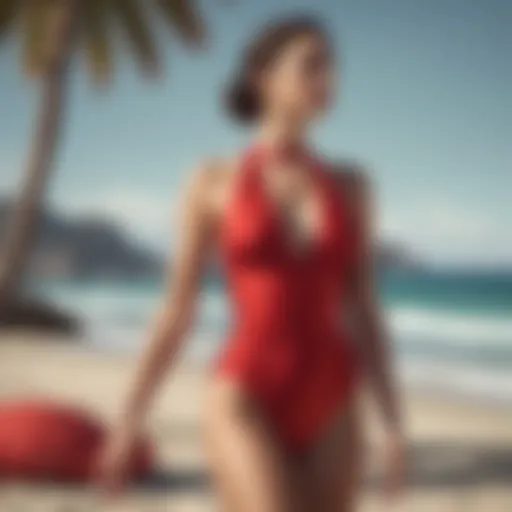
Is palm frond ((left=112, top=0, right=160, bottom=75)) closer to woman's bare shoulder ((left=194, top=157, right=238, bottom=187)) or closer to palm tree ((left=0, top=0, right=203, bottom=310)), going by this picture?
palm tree ((left=0, top=0, right=203, bottom=310))

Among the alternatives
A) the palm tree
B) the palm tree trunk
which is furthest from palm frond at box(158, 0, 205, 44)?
the palm tree trunk

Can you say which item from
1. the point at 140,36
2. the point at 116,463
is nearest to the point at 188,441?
the point at 116,463

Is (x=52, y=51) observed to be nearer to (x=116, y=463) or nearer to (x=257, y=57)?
(x=257, y=57)

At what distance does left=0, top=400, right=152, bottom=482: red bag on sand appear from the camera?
122 cm

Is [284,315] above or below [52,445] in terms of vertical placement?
above

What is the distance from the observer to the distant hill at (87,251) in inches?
49.9

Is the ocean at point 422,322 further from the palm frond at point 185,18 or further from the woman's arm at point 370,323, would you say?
the palm frond at point 185,18

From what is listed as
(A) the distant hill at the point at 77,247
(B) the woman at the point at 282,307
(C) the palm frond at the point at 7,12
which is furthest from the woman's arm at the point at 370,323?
(C) the palm frond at the point at 7,12

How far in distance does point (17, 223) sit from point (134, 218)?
0.55ft

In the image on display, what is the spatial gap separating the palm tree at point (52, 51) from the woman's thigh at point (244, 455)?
1.23 feet

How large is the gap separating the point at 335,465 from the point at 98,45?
25.1 inches

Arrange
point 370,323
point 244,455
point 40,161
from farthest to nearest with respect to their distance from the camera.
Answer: point 40,161, point 370,323, point 244,455

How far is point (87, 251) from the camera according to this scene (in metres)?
1.31

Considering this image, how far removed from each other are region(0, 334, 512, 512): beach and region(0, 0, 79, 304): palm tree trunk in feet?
0.32
